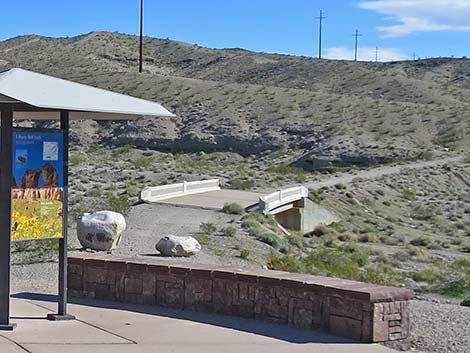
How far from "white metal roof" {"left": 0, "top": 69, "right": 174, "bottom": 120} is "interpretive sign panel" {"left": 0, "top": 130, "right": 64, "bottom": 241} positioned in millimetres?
492

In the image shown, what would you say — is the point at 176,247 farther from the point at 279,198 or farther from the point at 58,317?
the point at 279,198

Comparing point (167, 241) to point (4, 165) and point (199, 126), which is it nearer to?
point (4, 165)

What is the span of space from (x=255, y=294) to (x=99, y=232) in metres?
7.66

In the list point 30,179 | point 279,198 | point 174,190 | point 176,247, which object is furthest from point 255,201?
point 30,179

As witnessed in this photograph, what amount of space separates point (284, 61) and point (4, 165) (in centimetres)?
12147

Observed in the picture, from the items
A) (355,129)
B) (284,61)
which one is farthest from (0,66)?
(355,129)

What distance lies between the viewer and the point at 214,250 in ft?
74.6

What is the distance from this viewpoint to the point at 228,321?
36.3 ft

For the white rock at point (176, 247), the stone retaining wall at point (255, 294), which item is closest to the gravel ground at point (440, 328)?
the stone retaining wall at point (255, 294)

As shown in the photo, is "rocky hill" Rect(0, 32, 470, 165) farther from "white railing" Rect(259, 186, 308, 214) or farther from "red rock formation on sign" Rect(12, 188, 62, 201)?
"red rock formation on sign" Rect(12, 188, 62, 201)

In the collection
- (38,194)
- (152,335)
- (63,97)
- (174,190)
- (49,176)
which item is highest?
(63,97)

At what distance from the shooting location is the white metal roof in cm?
988

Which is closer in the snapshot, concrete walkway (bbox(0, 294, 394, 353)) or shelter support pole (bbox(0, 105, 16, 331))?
concrete walkway (bbox(0, 294, 394, 353))

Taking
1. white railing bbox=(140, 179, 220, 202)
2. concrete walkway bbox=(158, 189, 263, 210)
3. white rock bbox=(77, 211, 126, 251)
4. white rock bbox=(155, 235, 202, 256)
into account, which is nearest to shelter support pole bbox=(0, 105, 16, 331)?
white rock bbox=(155, 235, 202, 256)
